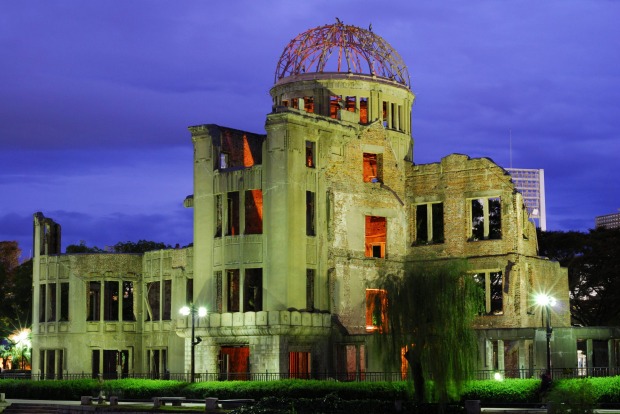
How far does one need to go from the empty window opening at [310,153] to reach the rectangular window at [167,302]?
37.5ft

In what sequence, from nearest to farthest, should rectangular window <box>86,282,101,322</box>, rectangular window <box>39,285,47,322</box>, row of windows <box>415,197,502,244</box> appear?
row of windows <box>415,197,502,244</box> < rectangular window <box>86,282,101,322</box> < rectangular window <box>39,285,47,322</box>

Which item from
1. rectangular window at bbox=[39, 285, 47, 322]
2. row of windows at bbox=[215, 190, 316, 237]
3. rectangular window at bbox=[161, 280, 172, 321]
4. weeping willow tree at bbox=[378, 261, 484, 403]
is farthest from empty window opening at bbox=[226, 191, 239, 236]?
weeping willow tree at bbox=[378, 261, 484, 403]

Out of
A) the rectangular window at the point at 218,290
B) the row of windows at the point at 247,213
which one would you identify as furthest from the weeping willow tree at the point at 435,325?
the rectangular window at the point at 218,290

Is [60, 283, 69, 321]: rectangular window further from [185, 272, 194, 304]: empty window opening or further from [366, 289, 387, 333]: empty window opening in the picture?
[366, 289, 387, 333]: empty window opening

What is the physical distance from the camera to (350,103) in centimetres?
6256

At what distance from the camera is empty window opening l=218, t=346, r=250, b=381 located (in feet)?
181

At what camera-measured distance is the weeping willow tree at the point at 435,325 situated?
38.8m

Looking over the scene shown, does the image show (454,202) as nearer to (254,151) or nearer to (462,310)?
(254,151)

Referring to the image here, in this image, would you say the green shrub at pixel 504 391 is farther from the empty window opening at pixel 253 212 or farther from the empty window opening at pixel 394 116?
the empty window opening at pixel 394 116

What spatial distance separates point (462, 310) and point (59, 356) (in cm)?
2960

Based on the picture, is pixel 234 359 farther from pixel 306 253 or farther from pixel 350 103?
pixel 350 103

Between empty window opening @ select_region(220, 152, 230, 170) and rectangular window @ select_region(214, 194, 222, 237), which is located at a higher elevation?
empty window opening @ select_region(220, 152, 230, 170)

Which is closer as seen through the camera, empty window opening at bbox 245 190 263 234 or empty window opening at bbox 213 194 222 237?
empty window opening at bbox 213 194 222 237

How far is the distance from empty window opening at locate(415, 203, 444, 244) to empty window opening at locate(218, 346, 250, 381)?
11280mm
